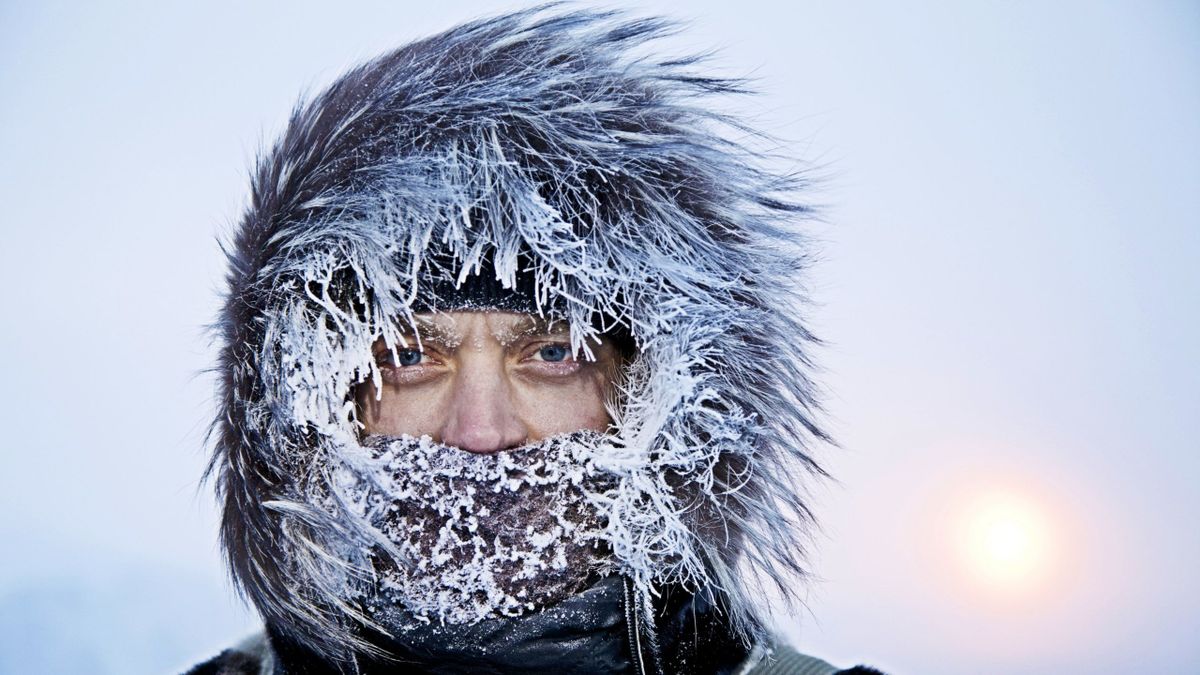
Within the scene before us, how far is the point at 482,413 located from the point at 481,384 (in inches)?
1.8

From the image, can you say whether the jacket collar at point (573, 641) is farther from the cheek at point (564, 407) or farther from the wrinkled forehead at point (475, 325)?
the wrinkled forehead at point (475, 325)

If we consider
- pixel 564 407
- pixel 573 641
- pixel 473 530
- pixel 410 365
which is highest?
pixel 410 365

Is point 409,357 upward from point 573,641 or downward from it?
upward

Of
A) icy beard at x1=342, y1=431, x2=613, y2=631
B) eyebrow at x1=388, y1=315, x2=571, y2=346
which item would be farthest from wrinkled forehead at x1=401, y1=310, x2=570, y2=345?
icy beard at x1=342, y1=431, x2=613, y2=631

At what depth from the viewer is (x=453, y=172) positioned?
1.49 meters

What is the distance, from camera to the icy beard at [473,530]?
4.83ft

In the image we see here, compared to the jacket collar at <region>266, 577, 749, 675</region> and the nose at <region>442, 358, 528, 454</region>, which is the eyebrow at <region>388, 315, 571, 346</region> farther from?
the jacket collar at <region>266, 577, 749, 675</region>

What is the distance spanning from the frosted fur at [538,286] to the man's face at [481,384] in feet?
0.16

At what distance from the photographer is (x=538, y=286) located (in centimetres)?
154

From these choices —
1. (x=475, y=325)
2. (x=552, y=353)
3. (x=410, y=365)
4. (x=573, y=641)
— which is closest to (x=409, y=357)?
(x=410, y=365)

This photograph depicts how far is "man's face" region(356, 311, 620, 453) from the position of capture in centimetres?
156

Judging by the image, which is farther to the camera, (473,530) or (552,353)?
(552,353)

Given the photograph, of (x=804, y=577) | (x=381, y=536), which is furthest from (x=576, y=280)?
(x=804, y=577)

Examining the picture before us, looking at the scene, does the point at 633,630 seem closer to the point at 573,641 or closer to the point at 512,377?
the point at 573,641
